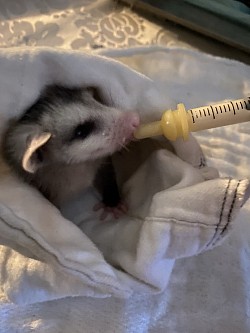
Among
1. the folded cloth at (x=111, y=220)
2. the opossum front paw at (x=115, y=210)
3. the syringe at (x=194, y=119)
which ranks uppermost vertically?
the syringe at (x=194, y=119)

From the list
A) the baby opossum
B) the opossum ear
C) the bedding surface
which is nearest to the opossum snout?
the baby opossum

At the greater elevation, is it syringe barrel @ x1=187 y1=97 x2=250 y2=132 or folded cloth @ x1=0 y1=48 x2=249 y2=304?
syringe barrel @ x1=187 y1=97 x2=250 y2=132

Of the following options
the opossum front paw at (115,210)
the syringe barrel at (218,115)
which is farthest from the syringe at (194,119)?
the opossum front paw at (115,210)

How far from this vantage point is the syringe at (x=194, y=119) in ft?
2.91

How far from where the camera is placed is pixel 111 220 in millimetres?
1001

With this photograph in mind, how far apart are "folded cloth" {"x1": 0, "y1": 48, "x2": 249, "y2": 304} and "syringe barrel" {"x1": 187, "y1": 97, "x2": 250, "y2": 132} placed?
53mm

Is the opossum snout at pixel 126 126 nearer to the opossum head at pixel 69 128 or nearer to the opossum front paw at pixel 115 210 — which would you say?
the opossum head at pixel 69 128

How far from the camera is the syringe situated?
887 millimetres

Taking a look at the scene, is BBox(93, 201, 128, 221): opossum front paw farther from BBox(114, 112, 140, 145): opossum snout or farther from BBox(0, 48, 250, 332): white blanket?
BBox(114, 112, 140, 145): opossum snout

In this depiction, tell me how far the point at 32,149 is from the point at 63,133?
0.12 m

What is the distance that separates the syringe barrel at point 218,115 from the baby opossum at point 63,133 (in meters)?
0.09

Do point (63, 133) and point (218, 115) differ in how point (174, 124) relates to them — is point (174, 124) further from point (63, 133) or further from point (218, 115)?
point (63, 133)

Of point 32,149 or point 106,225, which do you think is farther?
point 106,225

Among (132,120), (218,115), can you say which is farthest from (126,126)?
(218,115)
